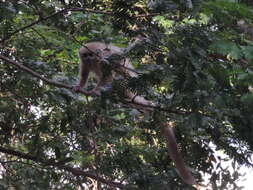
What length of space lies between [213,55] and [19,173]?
3.63 m

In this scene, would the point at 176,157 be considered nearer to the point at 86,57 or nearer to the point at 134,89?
the point at 86,57

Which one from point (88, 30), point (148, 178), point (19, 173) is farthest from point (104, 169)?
point (88, 30)

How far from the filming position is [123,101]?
4.16 metres

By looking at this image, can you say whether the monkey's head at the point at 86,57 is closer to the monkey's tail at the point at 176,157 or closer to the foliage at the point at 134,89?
the foliage at the point at 134,89

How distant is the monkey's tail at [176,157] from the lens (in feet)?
18.0

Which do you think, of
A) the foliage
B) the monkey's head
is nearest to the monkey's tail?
the foliage

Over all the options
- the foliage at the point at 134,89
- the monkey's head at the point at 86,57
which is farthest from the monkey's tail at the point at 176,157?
the monkey's head at the point at 86,57

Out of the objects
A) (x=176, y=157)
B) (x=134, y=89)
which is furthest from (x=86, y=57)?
(x=134, y=89)

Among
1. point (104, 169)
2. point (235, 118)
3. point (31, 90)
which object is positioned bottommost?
point (104, 169)

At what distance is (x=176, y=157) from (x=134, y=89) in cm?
214

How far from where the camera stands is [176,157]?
566 centimetres

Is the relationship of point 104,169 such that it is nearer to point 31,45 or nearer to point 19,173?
point 19,173

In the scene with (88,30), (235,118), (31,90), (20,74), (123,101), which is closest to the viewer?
(235,118)

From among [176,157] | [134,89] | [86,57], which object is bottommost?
[176,157]
